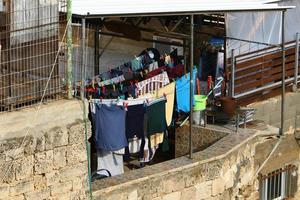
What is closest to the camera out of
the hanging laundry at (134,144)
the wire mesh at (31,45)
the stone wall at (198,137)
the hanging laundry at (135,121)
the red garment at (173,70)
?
the wire mesh at (31,45)

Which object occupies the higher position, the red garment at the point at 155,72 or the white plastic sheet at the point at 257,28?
the white plastic sheet at the point at 257,28

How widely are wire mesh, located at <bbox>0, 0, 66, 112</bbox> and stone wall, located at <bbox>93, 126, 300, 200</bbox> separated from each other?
1636 mm

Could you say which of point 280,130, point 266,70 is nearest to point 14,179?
point 280,130

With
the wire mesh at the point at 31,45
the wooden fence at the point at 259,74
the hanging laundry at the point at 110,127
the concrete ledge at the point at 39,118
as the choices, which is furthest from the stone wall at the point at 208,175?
the wire mesh at the point at 31,45

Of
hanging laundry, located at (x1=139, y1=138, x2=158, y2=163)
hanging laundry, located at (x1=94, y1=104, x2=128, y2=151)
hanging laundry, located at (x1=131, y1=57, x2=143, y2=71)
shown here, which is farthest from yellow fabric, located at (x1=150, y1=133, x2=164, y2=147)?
hanging laundry, located at (x1=131, y1=57, x2=143, y2=71)

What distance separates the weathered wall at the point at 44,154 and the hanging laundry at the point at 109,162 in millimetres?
1962

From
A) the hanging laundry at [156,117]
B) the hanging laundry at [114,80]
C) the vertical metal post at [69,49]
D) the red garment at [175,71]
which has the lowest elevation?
the hanging laundry at [156,117]

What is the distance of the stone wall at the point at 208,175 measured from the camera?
356 inches

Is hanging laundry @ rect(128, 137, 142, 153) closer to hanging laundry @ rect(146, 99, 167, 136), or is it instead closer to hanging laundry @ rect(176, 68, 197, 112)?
hanging laundry @ rect(146, 99, 167, 136)

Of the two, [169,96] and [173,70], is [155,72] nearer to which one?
[173,70]

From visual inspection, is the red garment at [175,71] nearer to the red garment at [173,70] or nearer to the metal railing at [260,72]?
the red garment at [173,70]

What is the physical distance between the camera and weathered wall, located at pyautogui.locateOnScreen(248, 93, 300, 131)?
1310 cm

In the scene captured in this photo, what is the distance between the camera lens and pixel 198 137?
1173 centimetres

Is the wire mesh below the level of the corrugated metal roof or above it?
below
